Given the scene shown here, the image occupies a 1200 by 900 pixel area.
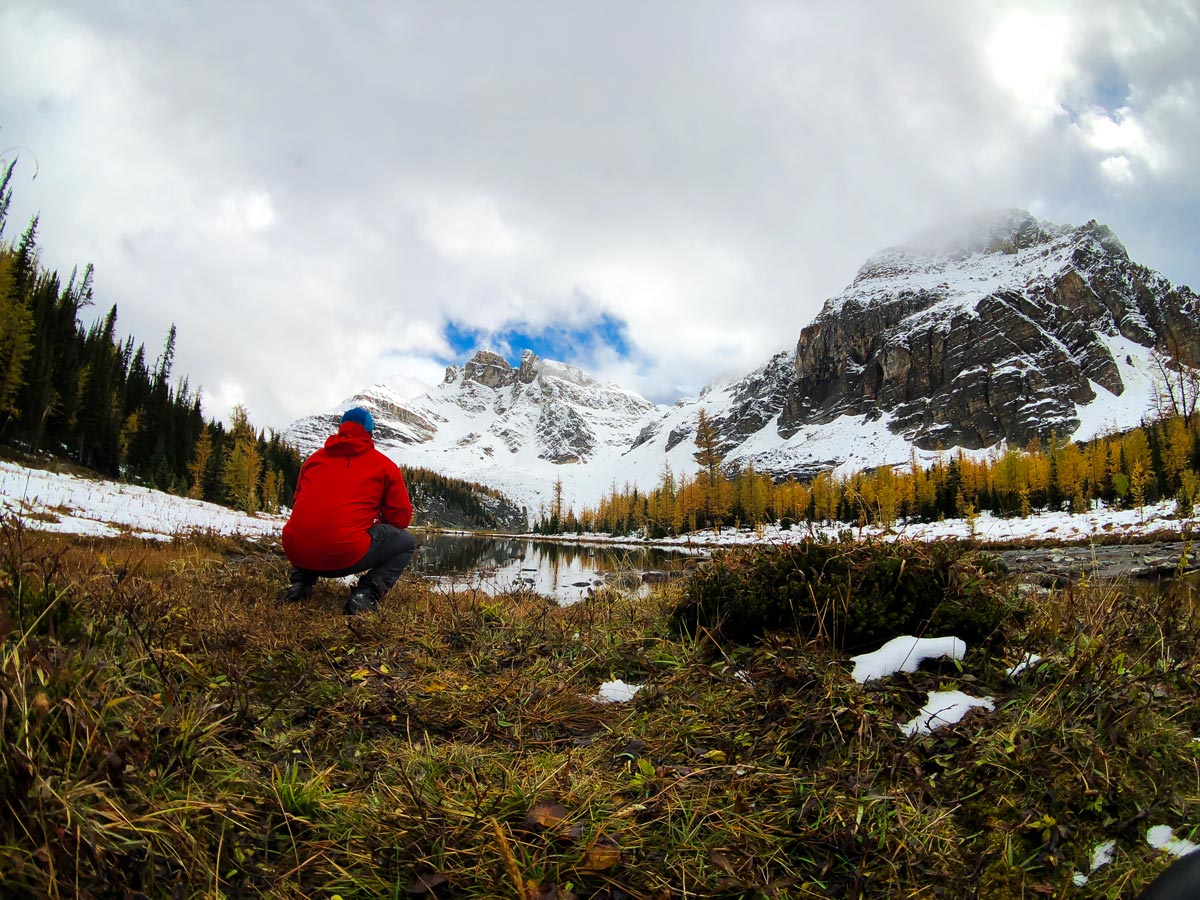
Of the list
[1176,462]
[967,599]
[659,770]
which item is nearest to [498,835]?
[659,770]

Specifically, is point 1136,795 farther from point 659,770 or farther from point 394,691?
point 394,691

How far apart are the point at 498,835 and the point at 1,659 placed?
1.66 meters

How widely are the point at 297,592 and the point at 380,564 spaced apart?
2.46ft

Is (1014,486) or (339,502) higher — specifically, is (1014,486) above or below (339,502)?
above

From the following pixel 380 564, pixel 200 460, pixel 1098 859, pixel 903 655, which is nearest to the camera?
pixel 1098 859

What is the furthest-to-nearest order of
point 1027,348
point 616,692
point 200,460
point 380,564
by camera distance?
point 1027,348 < point 200,460 < point 380,564 < point 616,692

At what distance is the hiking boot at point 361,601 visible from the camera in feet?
15.2

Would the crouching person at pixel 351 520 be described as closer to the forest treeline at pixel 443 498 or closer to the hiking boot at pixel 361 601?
the hiking boot at pixel 361 601

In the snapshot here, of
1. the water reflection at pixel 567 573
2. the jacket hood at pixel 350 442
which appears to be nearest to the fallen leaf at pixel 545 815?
the water reflection at pixel 567 573

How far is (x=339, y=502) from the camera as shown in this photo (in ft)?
15.5

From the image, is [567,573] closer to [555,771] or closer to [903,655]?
[903,655]

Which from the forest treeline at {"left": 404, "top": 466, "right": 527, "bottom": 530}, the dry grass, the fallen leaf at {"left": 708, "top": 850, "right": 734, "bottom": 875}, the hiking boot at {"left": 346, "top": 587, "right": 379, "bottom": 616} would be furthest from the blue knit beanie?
the forest treeline at {"left": 404, "top": 466, "right": 527, "bottom": 530}

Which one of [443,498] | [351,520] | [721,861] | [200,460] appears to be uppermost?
[200,460]

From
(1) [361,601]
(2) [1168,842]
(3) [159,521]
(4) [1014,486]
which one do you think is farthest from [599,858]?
(4) [1014,486]
